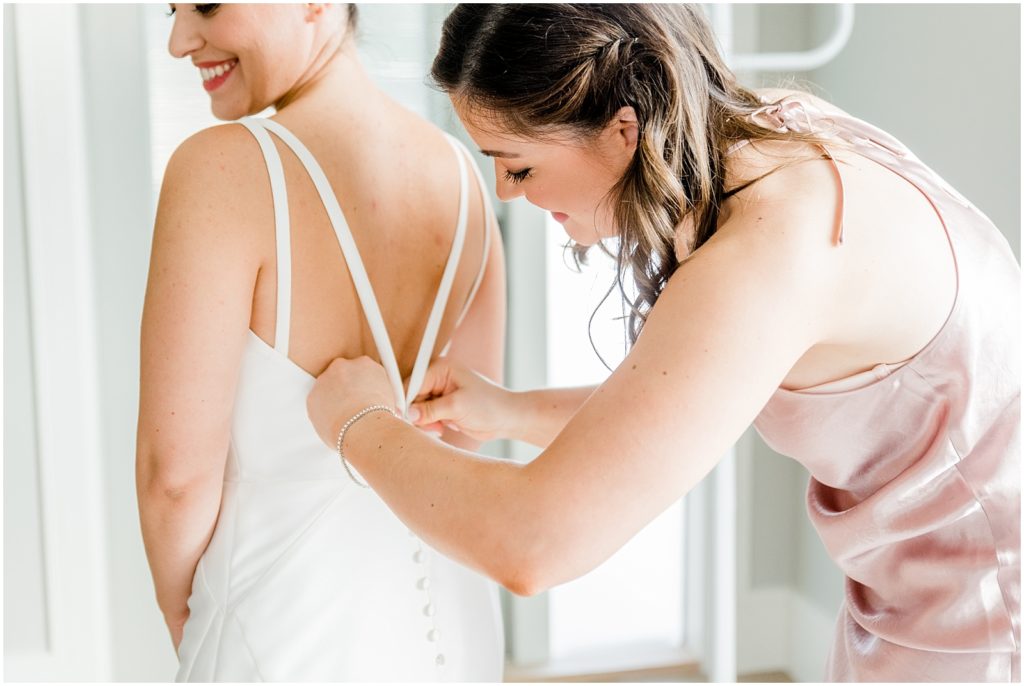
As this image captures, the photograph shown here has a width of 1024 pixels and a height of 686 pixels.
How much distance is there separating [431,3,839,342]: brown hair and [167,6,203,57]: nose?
40 cm

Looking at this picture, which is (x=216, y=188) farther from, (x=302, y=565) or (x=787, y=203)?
(x=787, y=203)

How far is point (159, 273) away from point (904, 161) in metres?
0.79

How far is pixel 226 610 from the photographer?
1.13 m

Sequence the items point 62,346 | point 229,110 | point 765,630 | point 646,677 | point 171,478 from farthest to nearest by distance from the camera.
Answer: point 765,630
point 646,677
point 62,346
point 229,110
point 171,478

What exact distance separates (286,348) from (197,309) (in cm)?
11

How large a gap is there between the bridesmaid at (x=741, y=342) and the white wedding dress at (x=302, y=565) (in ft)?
0.28

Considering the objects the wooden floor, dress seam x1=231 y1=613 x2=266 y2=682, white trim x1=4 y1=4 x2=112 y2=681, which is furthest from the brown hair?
the wooden floor

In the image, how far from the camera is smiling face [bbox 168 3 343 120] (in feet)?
3.68

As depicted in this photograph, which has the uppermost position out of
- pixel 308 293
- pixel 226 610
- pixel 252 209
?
pixel 252 209

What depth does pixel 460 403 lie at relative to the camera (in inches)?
48.0

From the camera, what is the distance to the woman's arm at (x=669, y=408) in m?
0.74

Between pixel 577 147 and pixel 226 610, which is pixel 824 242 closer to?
pixel 577 147

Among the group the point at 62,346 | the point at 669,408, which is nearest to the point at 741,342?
the point at 669,408

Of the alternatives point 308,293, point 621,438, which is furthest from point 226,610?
point 621,438
